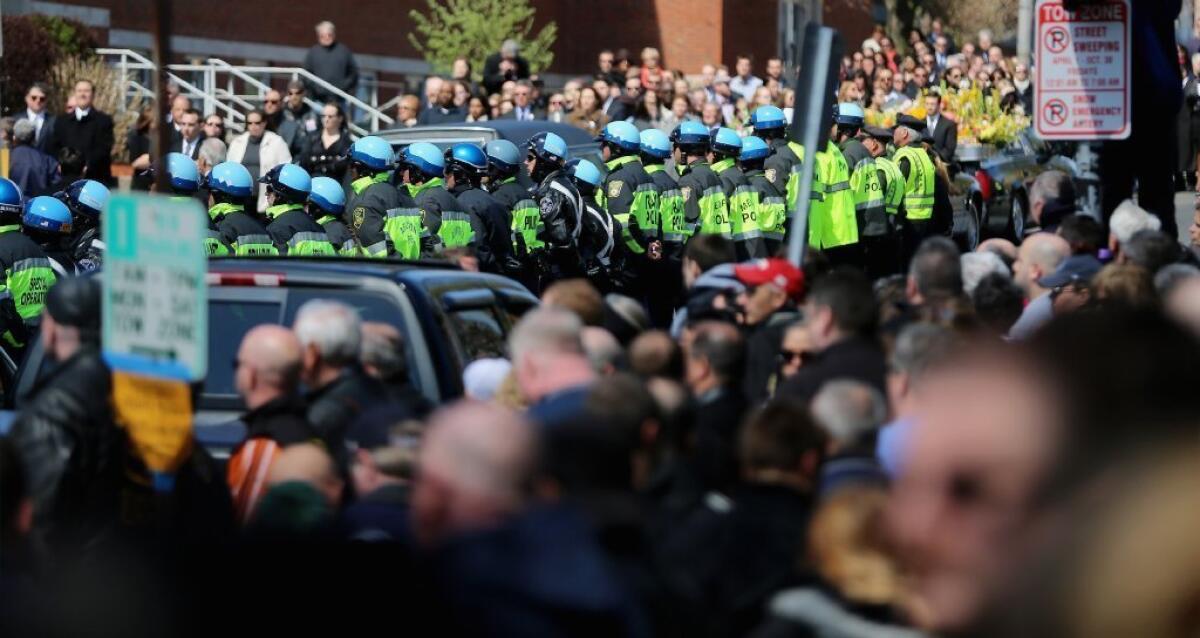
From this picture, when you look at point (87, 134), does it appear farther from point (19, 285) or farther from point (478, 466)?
point (478, 466)

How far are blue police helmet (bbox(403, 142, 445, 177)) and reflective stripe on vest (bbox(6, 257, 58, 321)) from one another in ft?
10.6

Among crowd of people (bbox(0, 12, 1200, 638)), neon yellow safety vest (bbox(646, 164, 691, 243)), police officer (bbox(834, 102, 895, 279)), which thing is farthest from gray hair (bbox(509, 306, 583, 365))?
police officer (bbox(834, 102, 895, 279))

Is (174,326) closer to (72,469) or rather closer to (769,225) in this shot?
(72,469)

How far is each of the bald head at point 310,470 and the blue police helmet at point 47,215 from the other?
710 centimetres

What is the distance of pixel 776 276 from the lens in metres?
8.73

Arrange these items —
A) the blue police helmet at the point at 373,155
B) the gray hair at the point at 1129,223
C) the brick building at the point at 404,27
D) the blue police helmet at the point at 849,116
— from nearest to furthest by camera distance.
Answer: the gray hair at the point at 1129,223
the blue police helmet at the point at 373,155
the blue police helmet at the point at 849,116
the brick building at the point at 404,27

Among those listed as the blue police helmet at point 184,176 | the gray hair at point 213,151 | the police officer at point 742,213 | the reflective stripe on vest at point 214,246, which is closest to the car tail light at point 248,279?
the reflective stripe on vest at point 214,246

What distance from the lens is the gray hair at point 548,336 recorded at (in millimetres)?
6090

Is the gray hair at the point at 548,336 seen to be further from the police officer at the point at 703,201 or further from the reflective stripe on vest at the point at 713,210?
the reflective stripe on vest at the point at 713,210

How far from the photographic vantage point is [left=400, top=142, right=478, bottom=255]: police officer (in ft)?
46.1

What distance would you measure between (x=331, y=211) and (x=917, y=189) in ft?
25.1

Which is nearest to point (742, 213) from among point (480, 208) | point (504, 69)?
point (480, 208)

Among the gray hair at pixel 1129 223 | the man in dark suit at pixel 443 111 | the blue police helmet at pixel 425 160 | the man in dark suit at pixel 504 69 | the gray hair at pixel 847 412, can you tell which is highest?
the man in dark suit at pixel 504 69

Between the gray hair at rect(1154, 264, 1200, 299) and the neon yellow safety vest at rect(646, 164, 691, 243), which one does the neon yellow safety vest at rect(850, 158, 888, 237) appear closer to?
the neon yellow safety vest at rect(646, 164, 691, 243)
